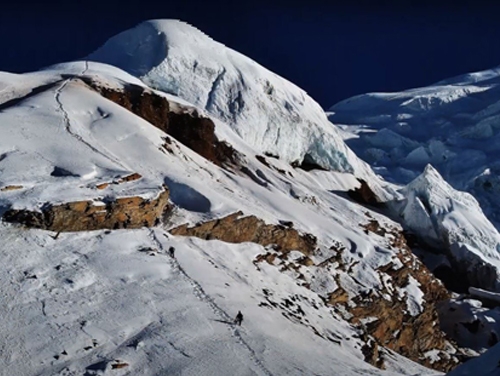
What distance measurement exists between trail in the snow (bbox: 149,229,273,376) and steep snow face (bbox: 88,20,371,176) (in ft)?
71.2

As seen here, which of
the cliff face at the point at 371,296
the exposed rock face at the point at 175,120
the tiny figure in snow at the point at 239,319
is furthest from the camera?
the exposed rock face at the point at 175,120

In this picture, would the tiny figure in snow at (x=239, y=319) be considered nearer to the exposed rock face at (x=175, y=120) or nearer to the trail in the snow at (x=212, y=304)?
the trail in the snow at (x=212, y=304)

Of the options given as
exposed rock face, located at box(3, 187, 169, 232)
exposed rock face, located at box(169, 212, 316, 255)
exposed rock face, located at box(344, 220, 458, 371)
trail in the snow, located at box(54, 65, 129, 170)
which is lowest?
exposed rock face, located at box(344, 220, 458, 371)

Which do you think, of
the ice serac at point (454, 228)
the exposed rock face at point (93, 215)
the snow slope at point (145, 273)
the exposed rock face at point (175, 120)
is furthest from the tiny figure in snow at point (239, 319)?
the ice serac at point (454, 228)

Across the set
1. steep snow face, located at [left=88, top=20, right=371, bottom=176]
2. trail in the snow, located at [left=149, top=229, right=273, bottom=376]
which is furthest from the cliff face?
steep snow face, located at [left=88, top=20, right=371, bottom=176]

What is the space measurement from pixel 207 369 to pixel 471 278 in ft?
93.9

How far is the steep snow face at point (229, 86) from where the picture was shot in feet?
152

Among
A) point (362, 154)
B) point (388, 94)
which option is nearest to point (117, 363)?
point (362, 154)

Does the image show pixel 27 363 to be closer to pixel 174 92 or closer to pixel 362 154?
pixel 174 92

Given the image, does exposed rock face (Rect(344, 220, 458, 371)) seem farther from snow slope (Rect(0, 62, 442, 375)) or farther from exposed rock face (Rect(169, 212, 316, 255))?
exposed rock face (Rect(169, 212, 316, 255))

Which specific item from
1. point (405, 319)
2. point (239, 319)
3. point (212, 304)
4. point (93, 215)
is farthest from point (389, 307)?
point (93, 215)

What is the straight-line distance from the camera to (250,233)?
101 ft

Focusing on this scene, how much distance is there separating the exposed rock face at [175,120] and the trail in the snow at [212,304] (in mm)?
14028

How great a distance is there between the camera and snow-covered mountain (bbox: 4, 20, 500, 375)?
65.3 feet
